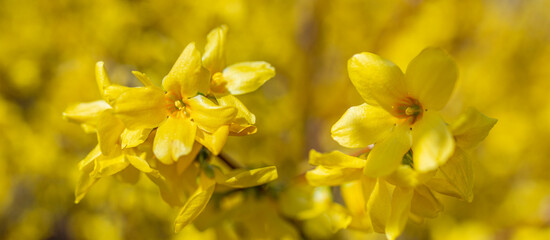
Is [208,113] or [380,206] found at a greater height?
[208,113]

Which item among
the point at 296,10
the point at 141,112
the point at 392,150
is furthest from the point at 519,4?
the point at 141,112

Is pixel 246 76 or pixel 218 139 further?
pixel 246 76

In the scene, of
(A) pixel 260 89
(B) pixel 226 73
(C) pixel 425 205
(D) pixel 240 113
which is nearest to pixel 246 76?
(B) pixel 226 73

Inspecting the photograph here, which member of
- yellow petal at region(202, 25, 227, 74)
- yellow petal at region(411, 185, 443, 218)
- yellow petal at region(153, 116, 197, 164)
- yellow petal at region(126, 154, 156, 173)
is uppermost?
yellow petal at region(202, 25, 227, 74)

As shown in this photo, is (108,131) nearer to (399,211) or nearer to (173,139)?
(173,139)

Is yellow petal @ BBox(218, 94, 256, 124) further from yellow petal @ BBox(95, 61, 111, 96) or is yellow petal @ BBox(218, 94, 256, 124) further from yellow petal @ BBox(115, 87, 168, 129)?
yellow petal @ BBox(95, 61, 111, 96)

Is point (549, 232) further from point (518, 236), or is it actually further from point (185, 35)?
point (185, 35)

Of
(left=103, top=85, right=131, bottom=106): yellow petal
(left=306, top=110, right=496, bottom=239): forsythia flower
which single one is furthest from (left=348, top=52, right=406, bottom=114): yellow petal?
(left=103, top=85, right=131, bottom=106): yellow petal
